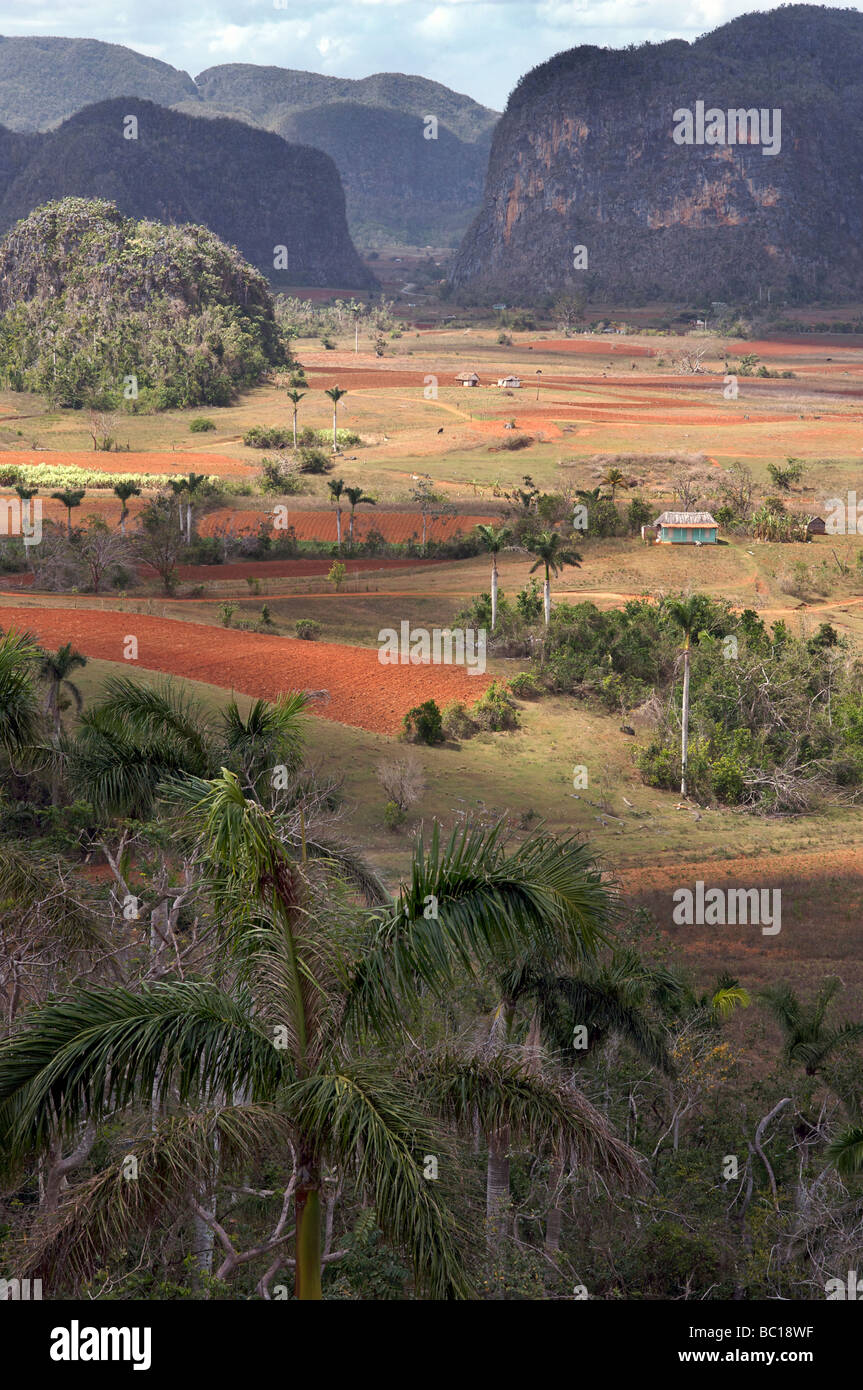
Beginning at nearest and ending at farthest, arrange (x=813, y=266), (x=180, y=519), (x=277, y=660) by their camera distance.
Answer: (x=277, y=660) → (x=180, y=519) → (x=813, y=266)

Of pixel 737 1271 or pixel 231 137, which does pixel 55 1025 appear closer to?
pixel 737 1271

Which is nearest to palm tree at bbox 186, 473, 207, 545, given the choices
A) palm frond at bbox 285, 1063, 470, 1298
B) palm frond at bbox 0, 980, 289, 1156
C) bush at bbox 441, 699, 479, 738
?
bush at bbox 441, 699, 479, 738

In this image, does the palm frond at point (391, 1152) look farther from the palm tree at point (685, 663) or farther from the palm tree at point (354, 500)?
the palm tree at point (354, 500)

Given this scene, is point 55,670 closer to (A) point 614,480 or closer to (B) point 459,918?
(B) point 459,918

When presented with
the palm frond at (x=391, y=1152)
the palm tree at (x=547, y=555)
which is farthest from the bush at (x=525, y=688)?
the palm frond at (x=391, y=1152)

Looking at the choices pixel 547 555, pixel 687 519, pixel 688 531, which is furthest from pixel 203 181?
pixel 547 555

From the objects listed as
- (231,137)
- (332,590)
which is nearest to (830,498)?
(332,590)
